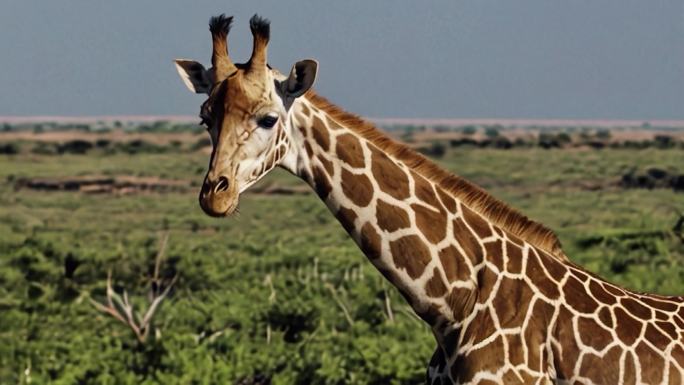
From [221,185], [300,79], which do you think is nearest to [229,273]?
[300,79]

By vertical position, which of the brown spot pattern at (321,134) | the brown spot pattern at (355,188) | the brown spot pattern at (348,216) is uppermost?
the brown spot pattern at (321,134)

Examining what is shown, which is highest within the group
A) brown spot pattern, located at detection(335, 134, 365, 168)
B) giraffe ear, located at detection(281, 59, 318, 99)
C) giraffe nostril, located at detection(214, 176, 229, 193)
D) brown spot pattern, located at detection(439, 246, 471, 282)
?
giraffe ear, located at detection(281, 59, 318, 99)

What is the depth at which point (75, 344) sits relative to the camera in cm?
2384

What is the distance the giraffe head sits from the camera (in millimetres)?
7781

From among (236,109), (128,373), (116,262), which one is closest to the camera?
(236,109)

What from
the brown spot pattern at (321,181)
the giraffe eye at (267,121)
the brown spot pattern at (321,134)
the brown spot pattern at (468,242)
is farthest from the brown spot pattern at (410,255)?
the giraffe eye at (267,121)

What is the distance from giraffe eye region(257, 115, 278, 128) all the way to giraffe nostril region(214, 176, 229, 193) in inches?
14.7

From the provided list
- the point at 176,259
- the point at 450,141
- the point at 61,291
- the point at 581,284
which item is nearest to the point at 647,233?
the point at 176,259

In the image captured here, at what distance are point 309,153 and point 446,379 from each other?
1.32 metres

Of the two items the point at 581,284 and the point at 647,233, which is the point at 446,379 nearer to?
the point at 581,284

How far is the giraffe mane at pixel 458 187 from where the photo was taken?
845cm

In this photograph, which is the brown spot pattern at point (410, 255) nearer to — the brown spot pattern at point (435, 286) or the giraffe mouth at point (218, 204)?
the brown spot pattern at point (435, 286)

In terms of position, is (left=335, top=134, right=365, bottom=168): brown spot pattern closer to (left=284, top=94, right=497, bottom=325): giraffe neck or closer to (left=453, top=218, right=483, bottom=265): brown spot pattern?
(left=284, top=94, right=497, bottom=325): giraffe neck

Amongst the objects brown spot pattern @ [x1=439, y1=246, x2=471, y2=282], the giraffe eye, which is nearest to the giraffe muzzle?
the giraffe eye
